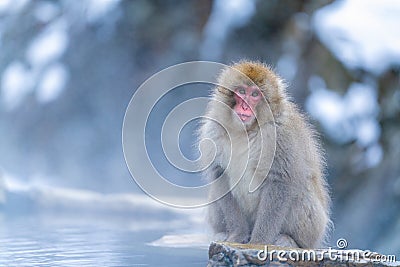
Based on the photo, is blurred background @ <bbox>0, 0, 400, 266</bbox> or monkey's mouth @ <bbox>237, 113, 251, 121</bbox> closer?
monkey's mouth @ <bbox>237, 113, 251, 121</bbox>

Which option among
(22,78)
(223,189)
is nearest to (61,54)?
(22,78)

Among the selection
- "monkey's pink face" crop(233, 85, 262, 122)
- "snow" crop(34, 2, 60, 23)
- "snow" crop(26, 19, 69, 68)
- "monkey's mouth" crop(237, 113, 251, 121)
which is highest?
"snow" crop(34, 2, 60, 23)

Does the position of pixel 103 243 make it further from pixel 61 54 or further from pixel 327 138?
Result: pixel 61 54

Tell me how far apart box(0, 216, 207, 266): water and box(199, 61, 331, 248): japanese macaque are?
37 centimetres

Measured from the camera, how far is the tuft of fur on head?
2.63 meters

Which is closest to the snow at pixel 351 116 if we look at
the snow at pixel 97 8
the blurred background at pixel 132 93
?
the blurred background at pixel 132 93

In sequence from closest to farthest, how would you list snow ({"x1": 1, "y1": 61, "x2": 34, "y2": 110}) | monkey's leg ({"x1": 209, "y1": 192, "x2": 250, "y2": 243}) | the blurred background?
monkey's leg ({"x1": 209, "y1": 192, "x2": 250, "y2": 243})
the blurred background
snow ({"x1": 1, "y1": 61, "x2": 34, "y2": 110})

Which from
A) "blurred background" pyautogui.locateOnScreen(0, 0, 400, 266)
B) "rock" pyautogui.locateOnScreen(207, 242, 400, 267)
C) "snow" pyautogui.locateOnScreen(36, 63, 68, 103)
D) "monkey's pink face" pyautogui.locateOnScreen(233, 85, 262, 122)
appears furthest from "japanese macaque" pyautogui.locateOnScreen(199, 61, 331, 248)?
"snow" pyautogui.locateOnScreen(36, 63, 68, 103)

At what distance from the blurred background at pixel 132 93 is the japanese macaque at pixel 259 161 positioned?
1930mm

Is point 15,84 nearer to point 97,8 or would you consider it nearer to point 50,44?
point 50,44

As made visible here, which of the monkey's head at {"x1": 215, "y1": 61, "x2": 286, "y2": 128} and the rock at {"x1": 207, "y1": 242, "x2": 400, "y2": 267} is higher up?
the monkey's head at {"x1": 215, "y1": 61, "x2": 286, "y2": 128}

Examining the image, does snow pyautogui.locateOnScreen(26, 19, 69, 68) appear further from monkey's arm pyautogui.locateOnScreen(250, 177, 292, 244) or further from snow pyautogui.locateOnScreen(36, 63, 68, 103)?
monkey's arm pyautogui.locateOnScreen(250, 177, 292, 244)

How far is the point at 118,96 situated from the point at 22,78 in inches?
36.5

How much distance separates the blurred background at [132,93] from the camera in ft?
17.1
